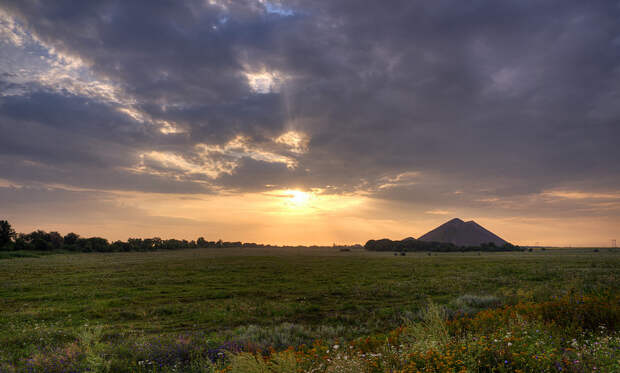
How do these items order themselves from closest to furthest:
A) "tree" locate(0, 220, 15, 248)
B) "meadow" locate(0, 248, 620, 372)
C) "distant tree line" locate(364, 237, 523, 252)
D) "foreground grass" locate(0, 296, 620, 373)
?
"foreground grass" locate(0, 296, 620, 373) < "meadow" locate(0, 248, 620, 372) < "tree" locate(0, 220, 15, 248) < "distant tree line" locate(364, 237, 523, 252)

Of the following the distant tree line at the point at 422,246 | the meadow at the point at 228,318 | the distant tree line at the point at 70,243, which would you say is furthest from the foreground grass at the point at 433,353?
the distant tree line at the point at 422,246

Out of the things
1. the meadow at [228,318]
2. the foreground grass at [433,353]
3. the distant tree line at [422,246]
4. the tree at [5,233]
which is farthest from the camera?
the distant tree line at [422,246]

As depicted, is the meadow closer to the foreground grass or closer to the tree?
the foreground grass

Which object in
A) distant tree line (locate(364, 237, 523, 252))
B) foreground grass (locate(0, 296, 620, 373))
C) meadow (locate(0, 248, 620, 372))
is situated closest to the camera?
foreground grass (locate(0, 296, 620, 373))

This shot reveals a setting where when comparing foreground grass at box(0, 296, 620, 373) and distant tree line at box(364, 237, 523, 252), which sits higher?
foreground grass at box(0, 296, 620, 373)

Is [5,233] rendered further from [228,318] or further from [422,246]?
[422,246]

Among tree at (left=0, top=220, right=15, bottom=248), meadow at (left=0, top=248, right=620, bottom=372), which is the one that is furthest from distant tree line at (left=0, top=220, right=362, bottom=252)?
meadow at (left=0, top=248, right=620, bottom=372)

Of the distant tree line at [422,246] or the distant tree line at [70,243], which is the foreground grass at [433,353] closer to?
the distant tree line at [70,243]

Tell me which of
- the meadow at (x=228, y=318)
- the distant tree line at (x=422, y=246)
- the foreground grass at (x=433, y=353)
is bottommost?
the distant tree line at (x=422, y=246)

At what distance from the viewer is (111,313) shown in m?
16.5

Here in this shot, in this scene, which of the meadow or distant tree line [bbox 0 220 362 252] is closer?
the meadow

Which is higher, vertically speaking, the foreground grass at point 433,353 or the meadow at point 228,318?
Answer: the foreground grass at point 433,353

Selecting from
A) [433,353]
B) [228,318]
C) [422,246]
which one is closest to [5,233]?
[228,318]

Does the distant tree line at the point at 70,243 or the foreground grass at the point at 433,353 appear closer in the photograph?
the foreground grass at the point at 433,353
